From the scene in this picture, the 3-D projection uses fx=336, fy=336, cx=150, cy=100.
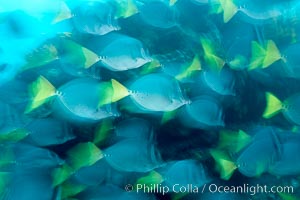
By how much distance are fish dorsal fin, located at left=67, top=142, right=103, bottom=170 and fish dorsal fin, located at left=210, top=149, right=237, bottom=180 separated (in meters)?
0.74

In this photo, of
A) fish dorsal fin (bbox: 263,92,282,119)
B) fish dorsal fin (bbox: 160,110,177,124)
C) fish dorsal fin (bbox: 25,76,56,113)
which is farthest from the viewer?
fish dorsal fin (bbox: 160,110,177,124)

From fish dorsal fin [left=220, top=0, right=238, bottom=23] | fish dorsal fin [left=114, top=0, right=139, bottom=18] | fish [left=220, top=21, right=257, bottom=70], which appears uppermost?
fish dorsal fin [left=220, top=0, right=238, bottom=23]

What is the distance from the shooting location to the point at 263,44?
2.22 m

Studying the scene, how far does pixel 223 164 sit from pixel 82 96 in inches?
37.6

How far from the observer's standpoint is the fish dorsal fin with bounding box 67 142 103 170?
6.63ft

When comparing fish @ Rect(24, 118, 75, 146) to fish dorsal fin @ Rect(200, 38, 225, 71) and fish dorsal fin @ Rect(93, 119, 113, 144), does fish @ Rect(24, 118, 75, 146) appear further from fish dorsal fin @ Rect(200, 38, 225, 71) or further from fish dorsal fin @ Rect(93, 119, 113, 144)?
fish dorsal fin @ Rect(200, 38, 225, 71)

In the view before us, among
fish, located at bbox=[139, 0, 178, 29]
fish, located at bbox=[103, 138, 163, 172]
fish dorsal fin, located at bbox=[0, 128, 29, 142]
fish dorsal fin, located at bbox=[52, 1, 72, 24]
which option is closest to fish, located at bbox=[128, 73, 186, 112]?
fish, located at bbox=[103, 138, 163, 172]

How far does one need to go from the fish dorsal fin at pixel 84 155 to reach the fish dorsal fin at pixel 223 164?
2.42ft

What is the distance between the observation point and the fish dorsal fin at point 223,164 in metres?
2.06

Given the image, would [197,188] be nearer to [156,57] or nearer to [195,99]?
[195,99]

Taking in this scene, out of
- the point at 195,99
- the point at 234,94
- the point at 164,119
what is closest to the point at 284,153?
the point at 234,94

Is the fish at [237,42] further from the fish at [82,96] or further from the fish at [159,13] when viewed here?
the fish at [82,96]

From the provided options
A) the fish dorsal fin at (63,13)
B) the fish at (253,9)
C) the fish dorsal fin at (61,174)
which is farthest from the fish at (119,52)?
the fish dorsal fin at (61,174)

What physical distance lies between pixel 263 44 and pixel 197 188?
1042 millimetres
